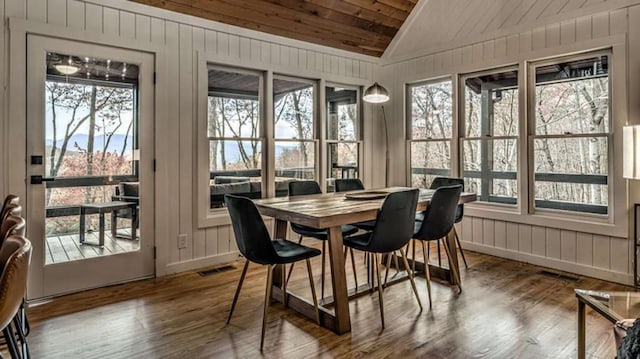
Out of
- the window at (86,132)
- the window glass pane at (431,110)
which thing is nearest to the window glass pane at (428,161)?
the window glass pane at (431,110)

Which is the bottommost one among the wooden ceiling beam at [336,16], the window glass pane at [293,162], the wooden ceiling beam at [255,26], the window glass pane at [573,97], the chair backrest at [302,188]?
the chair backrest at [302,188]

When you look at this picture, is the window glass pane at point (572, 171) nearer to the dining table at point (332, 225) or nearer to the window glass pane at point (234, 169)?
the dining table at point (332, 225)

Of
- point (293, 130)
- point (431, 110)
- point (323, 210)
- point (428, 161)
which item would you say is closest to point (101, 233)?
point (323, 210)

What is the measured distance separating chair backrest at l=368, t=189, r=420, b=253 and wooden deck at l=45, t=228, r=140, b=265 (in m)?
2.28

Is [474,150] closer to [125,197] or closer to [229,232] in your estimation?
[229,232]

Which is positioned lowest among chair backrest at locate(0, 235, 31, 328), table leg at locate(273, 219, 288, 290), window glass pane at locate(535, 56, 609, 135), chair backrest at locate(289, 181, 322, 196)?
table leg at locate(273, 219, 288, 290)

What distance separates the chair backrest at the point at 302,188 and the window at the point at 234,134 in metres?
0.87

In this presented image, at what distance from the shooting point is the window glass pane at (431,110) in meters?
4.82

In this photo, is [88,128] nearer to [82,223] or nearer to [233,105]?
[82,223]

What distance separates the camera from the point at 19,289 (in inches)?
46.9

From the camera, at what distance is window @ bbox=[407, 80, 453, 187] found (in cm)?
484

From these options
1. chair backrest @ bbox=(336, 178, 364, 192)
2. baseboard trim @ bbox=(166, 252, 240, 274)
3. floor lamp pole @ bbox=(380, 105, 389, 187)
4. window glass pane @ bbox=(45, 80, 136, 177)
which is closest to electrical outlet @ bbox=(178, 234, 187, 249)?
baseboard trim @ bbox=(166, 252, 240, 274)

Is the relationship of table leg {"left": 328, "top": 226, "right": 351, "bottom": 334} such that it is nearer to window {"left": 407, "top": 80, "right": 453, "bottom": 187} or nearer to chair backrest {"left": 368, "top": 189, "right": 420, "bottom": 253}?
chair backrest {"left": 368, "top": 189, "right": 420, "bottom": 253}

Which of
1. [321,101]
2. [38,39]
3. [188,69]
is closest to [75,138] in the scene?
[38,39]
